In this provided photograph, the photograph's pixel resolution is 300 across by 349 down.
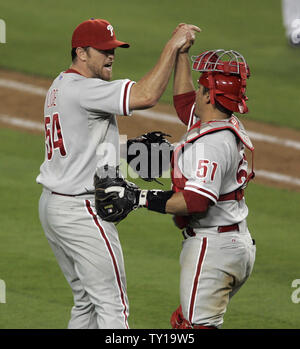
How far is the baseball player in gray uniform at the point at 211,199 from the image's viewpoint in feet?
17.2

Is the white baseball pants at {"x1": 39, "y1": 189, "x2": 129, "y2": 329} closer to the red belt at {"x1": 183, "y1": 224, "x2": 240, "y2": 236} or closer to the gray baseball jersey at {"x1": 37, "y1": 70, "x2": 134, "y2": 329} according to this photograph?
the gray baseball jersey at {"x1": 37, "y1": 70, "x2": 134, "y2": 329}

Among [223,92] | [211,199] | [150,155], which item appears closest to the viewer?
[211,199]

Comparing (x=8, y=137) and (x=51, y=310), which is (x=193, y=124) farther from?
(x=8, y=137)

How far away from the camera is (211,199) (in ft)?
17.1

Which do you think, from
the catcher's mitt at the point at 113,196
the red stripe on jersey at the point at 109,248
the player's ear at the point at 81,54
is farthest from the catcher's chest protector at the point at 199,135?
the player's ear at the point at 81,54

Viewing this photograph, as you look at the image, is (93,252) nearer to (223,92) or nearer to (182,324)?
(182,324)

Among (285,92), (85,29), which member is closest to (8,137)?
(285,92)

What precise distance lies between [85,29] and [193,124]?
3.16ft

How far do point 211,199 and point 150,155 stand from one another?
0.90m

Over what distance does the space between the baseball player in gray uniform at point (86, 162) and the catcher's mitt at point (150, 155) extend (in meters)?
0.18

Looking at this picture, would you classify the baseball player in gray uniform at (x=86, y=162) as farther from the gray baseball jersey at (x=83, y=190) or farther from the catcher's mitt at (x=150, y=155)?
the catcher's mitt at (x=150, y=155)

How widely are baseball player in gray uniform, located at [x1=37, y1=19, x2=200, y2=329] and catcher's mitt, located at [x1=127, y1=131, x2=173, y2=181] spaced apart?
0.59 ft

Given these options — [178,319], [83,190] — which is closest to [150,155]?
[83,190]
